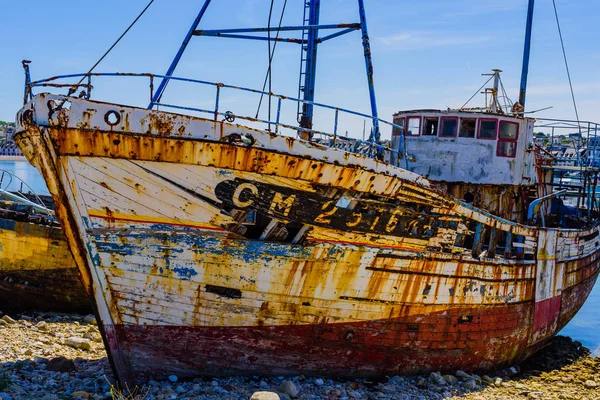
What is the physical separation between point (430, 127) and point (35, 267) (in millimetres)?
8173

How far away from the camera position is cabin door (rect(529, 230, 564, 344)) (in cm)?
1022

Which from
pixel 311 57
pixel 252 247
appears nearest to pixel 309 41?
pixel 311 57

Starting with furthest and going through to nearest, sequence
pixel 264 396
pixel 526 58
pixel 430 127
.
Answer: pixel 526 58 → pixel 430 127 → pixel 264 396

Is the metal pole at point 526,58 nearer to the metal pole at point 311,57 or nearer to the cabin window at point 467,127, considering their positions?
the cabin window at point 467,127

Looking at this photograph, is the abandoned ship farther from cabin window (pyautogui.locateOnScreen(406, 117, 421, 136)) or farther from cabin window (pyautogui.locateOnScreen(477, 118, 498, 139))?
cabin window (pyautogui.locateOnScreen(406, 117, 421, 136))

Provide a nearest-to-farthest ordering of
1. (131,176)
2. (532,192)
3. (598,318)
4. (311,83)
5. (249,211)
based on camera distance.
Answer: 1. (131,176)
2. (249,211)
3. (311,83)
4. (532,192)
5. (598,318)

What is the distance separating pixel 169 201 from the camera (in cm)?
679

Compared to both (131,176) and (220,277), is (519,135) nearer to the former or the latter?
(220,277)

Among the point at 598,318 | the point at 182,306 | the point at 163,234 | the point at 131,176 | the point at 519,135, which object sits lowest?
the point at 598,318

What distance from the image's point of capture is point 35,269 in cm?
1187

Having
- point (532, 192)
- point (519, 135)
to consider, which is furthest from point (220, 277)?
point (532, 192)

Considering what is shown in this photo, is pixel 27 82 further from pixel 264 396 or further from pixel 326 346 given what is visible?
pixel 326 346

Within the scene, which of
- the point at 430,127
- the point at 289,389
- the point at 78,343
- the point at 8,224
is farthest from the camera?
the point at 8,224

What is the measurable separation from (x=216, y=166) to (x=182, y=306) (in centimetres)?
174
